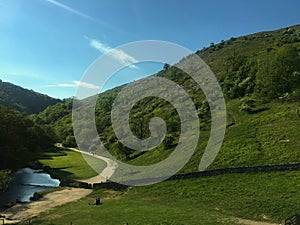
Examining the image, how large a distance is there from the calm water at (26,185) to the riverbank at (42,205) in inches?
185

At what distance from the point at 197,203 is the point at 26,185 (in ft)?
159

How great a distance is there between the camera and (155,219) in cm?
3797

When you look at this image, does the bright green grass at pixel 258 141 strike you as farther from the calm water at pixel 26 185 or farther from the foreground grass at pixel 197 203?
the calm water at pixel 26 185

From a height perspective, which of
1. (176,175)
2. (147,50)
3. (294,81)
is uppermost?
(294,81)

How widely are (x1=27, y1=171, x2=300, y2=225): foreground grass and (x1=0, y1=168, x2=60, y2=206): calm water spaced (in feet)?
54.8

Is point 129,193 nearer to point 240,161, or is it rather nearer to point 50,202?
point 50,202

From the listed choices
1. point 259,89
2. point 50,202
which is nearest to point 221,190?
point 50,202

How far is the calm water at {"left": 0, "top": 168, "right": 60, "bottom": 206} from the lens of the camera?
63.1 m

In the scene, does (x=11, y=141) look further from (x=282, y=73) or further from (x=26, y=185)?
(x=282, y=73)

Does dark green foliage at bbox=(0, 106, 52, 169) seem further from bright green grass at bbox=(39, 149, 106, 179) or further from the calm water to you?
bright green grass at bbox=(39, 149, 106, 179)

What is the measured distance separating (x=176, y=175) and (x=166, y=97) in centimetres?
12051

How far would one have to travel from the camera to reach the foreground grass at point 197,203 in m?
38.2

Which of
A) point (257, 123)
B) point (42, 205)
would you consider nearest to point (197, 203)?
point (42, 205)

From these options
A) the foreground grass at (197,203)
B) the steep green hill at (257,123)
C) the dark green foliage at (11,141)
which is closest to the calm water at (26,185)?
the dark green foliage at (11,141)
